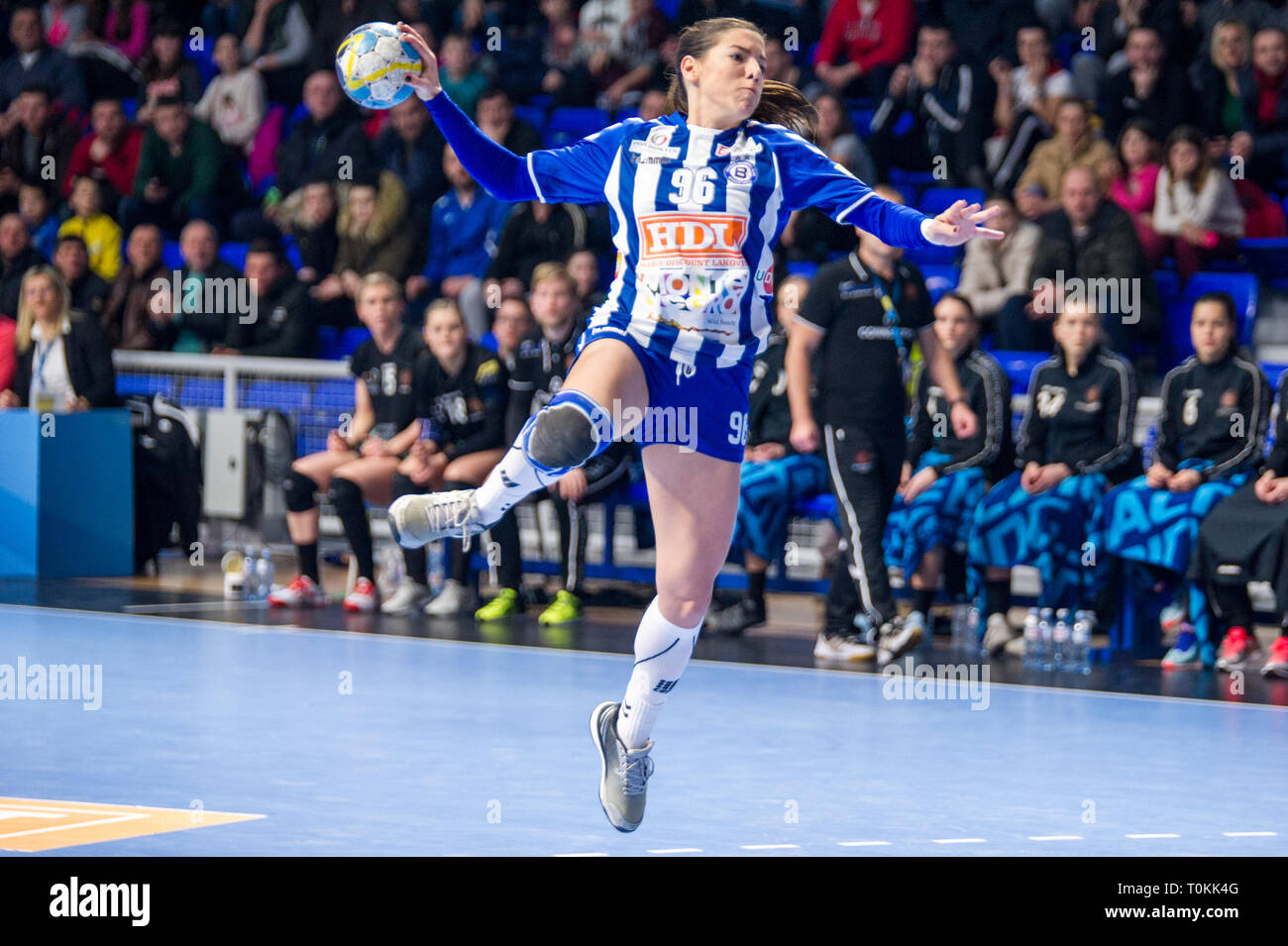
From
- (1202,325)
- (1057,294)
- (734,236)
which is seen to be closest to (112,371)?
(1057,294)

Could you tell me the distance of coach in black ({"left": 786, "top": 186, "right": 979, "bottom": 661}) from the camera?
9.12 metres

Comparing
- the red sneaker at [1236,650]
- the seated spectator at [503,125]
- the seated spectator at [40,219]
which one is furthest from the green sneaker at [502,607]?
the seated spectator at [40,219]

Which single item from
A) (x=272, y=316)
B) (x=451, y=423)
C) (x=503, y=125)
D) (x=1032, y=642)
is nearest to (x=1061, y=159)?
(x=1032, y=642)

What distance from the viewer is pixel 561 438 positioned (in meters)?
4.75

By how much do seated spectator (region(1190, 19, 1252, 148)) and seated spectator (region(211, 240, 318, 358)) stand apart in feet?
18.8

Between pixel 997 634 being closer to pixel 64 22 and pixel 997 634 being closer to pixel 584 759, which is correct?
pixel 584 759

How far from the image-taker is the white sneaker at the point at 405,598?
10.7 metres

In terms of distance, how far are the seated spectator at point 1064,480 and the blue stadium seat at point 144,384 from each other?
5.84m

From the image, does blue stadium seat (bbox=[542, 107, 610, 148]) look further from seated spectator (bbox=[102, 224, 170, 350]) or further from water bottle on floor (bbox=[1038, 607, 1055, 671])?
water bottle on floor (bbox=[1038, 607, 1055, 671])

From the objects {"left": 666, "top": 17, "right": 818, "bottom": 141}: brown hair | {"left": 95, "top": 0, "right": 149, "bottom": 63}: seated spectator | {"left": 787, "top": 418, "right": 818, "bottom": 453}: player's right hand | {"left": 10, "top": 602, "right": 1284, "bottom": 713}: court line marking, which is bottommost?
{"left": 10, "top": 602, "right": 1284, "bottom": 713}: court line marking

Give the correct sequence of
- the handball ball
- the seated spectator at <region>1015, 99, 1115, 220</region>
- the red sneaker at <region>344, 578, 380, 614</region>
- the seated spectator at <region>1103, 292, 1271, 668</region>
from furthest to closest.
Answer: the seated spectator at <region>1015, 99, 1115, 220</region> → the red sneaker at <region>344, 578, 380, 614</region> → the seated spectator at <region>1103, 292, 1271, 668</region> → the handball ball

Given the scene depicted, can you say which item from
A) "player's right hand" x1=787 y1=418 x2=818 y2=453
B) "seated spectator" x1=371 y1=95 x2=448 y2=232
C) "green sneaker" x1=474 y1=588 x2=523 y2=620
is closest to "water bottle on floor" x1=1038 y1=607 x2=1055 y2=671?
"player's right hand" x1=787 y1=418 x2=818 y2=453

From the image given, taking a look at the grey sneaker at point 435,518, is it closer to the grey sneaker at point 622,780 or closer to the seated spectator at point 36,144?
the grey sneaker at point 622,780

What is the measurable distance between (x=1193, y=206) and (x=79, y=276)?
741 centimetres
